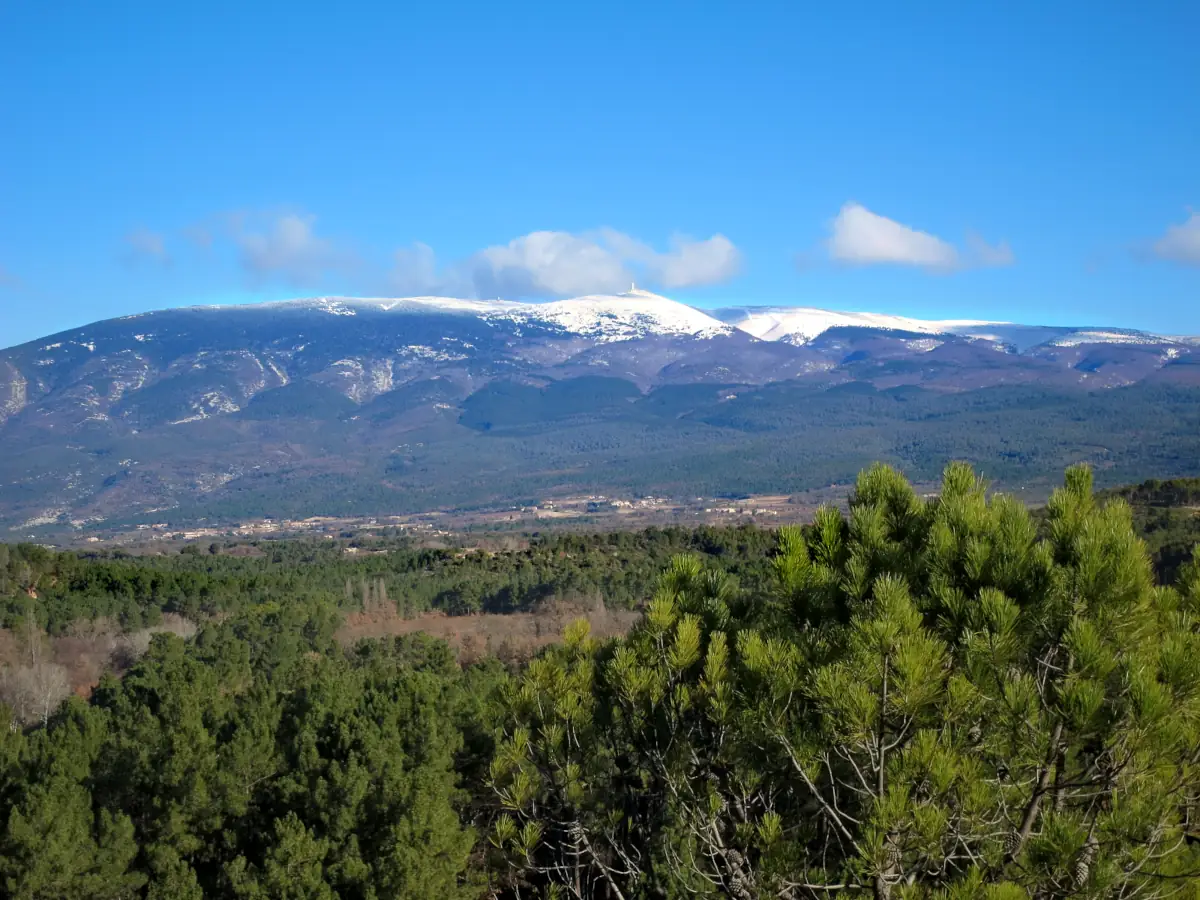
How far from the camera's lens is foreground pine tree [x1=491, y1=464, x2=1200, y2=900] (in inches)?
282

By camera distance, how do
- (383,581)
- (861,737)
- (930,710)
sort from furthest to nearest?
1. (383,581)
2. (930,710)
3. (861,737)

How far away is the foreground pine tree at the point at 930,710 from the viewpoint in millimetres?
7168

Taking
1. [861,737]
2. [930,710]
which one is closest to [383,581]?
[930,710]

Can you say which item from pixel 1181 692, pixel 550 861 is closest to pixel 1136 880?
pixel 1181 692

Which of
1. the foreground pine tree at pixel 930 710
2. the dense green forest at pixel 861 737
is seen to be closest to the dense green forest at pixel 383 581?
the dense green forest at pixel 861 737

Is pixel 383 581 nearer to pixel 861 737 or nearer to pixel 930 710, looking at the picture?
pixel 930 710

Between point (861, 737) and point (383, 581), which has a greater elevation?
point (861, 737)

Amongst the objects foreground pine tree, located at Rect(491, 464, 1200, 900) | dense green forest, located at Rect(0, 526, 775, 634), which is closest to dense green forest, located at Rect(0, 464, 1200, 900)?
foreground pine tree, located at Rect(491, 464, 1200, 900)

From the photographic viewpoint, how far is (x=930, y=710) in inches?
303

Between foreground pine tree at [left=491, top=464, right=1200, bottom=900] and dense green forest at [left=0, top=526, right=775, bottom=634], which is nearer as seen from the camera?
foreground pine tree at [left=491, top=464, right=1200, bottom=900]

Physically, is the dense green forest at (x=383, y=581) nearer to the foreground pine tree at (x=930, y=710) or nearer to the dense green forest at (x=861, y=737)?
the dense green forest at (x=861, y=737)

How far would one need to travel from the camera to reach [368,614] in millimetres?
50969

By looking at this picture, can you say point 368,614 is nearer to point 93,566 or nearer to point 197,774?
point 93,566

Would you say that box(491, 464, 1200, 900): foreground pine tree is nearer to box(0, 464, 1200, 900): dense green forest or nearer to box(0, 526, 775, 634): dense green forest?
box(0, 464, 1200, 900): dense green forest
